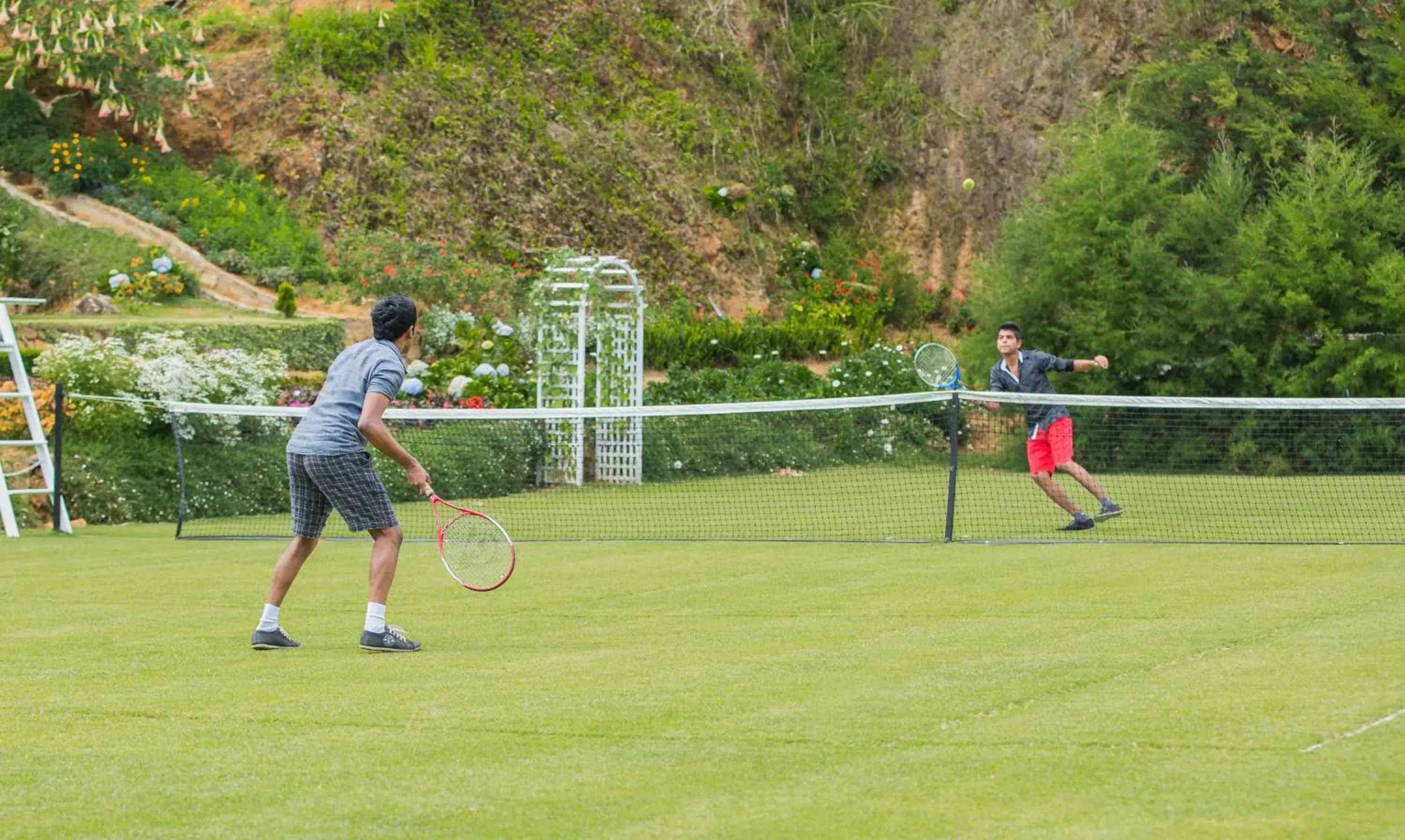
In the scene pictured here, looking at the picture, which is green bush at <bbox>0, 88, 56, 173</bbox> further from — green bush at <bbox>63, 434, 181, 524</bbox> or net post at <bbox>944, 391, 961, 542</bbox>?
net post at <bbox>944, 391, 961, 542</bbox>

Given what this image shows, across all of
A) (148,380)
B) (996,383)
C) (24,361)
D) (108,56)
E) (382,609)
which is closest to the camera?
(382,609)

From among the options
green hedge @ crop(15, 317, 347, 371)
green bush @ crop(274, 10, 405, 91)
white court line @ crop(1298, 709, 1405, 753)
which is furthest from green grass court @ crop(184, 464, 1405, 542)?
green bush @ crop(274, 10, 405, 91)

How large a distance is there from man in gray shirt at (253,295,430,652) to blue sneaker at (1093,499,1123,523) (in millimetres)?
7219

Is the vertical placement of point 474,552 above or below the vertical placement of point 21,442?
below

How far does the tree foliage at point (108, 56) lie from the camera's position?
24.7m

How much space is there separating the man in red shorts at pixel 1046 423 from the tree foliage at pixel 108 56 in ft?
50.2

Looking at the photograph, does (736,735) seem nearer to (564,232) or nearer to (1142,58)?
(564,232)

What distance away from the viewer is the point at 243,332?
20359 mm

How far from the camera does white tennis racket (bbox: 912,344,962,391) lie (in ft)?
72.3

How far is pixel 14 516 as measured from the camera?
52.2ft

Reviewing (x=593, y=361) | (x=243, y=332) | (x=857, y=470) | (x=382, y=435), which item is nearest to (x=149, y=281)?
(x=243, y=332)

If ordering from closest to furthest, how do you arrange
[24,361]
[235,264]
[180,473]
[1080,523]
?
Result: [1080,523]
[180,473]
[24,361]
[235,264]

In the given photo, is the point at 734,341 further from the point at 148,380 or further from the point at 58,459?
the point at 58,459

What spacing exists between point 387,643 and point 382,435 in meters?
1.05
